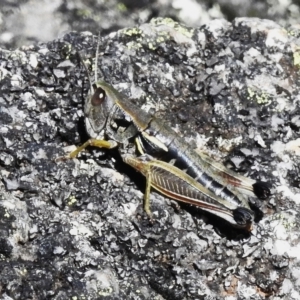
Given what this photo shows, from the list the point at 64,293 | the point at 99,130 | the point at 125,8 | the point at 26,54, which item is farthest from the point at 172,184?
the point at 125,8

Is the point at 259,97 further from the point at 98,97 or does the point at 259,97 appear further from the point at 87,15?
the point at 87,15

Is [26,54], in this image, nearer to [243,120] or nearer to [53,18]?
[53,18]

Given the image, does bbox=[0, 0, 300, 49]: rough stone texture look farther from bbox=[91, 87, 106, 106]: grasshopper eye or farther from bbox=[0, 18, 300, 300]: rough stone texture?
bbox=[91, 87, 106, 106]: grasshopper eye

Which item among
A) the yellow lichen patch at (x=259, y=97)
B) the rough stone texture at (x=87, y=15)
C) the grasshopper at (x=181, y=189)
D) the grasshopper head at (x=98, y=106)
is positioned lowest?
the grasshopper at (x=181, y=189)

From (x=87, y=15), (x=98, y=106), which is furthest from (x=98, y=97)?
(x=87, y=15)

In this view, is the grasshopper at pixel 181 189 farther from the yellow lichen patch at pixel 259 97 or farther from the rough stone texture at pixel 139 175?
the yellow lichen patch at pixel 259 97

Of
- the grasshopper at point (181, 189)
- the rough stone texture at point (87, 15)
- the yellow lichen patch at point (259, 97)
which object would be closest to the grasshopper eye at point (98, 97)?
the grasshopper at point (181, 189)
